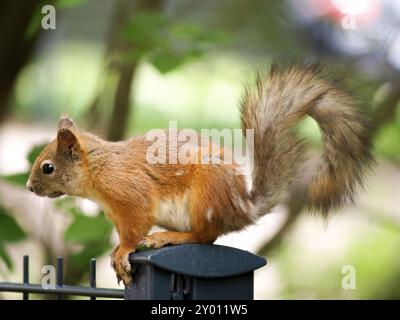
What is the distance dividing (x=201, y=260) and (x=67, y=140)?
46 centimetres

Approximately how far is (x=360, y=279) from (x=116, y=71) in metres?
1.92

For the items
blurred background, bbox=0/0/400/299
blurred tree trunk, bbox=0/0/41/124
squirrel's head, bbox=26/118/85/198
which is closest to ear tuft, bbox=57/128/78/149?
squirrel's head, bbox=26/118/85/198

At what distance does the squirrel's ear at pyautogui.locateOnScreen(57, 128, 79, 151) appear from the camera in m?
1.70

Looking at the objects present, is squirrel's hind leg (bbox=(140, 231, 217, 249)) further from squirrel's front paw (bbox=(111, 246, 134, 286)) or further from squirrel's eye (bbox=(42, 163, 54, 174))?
squirrel's eye (bbox=(42, 163, 54, 174))

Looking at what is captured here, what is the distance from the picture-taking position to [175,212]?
161 cm

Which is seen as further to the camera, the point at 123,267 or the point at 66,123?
the point at 66,123

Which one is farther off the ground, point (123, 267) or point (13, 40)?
point (13, 40)

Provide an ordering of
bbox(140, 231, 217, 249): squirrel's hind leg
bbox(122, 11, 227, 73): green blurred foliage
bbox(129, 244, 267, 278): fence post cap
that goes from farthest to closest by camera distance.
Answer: bbox(122, 11, 227, 73): green blurred foliage < bbox(140, 231, 217, 249): squirrel's hind leg < bbox(129, 244, 267, 278): fence post cap

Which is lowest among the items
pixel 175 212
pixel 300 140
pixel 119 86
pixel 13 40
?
pixel 175 212

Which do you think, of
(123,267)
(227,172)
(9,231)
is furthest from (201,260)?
(9,231)

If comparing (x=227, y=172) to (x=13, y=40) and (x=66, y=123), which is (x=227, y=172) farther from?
(x=13, y=40)

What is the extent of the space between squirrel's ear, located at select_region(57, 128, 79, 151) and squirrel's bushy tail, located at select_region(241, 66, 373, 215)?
1.18ft

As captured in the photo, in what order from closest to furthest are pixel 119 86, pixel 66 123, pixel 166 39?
1. pixel 66 123
2. pixel 166 39
3. pixel 119 86
